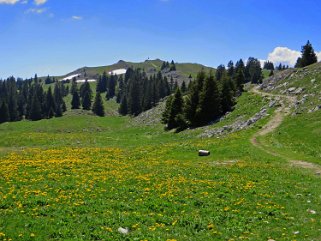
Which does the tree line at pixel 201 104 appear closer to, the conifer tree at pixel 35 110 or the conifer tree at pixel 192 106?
the conifer tree at pixel 192 106

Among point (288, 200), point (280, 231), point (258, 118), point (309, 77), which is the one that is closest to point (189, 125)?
point (258, 118)

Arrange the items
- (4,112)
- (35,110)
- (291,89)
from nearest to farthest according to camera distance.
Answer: (291,89) → (4,112) → (35,110)

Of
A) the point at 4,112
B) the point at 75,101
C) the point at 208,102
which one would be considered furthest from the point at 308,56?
the point at 75,101

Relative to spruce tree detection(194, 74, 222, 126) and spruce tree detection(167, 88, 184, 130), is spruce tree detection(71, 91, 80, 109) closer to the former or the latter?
spruce tree detection(167, 88, 184, 130)

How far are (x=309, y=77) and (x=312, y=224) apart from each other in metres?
69.1

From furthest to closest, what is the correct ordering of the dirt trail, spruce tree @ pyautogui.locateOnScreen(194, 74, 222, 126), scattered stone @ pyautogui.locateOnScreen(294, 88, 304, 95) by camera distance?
1. spruce tree @ pyautogui.locateOnScreen(194, 74, 222, 126)
2. scattered stone @ pyautogui.locateOnScreen(294, 88, 304, 95)
3. the dirt trail

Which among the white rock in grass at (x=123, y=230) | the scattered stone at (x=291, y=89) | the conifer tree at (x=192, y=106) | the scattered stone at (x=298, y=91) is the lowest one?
the white rock in grass at (x=123, y=230)

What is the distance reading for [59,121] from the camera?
414 ft

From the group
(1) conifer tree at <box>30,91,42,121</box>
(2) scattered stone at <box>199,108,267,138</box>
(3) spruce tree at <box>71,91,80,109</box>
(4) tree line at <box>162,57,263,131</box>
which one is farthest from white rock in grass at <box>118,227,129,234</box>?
(3) spruce tree at <box>71,91,80,109</box>

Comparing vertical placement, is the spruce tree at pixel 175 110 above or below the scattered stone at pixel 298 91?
below

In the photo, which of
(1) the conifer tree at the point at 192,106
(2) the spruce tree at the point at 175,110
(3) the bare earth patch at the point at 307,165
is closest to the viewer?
(3) the bare earth patch at the point at 307,165

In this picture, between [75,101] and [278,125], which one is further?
[75,101]

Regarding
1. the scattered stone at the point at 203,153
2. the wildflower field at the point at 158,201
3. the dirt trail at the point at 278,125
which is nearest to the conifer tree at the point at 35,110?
the dirt trail at the point at 278,125

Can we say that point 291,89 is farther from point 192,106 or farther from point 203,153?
point 203,153
